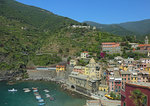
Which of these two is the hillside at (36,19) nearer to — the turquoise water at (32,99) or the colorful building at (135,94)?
the turquoise water at (32,99)

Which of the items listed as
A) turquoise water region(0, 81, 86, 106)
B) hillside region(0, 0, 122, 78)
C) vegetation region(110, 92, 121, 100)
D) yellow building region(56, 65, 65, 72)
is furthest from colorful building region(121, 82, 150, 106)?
hillside region(0, 0, 122, 78)

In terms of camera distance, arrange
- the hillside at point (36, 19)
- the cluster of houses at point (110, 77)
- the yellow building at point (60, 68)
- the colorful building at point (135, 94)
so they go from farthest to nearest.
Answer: the hillside at point (36, 19), the yellow building at point (60, 68), the cluster of houses at point (110, 77), the colorful building at point (135, 94)

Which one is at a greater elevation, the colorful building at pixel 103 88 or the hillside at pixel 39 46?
the hillside at pixel 39 46

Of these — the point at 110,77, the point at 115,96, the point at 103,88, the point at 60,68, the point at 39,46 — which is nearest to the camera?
the point at 115,96

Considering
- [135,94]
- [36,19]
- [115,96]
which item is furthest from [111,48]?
[36,19]

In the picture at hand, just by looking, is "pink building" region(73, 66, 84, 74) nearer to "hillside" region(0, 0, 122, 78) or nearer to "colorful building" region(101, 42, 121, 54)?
"hillside" region(0, 0, 122, 78)

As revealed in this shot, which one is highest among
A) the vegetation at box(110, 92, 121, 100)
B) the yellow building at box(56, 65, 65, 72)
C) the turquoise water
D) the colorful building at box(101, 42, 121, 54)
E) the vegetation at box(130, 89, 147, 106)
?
the colorful building at box(101, 42, 121, 54)

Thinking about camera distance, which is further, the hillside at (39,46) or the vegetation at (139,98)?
the hillside at (39,46)

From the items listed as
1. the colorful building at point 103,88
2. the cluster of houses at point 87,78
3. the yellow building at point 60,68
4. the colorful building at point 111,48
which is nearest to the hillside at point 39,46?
the colorful building at point 111,48

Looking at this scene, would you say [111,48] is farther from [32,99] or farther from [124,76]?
[32,99]

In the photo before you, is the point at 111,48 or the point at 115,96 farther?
the point at 111,48

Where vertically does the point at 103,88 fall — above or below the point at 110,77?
below

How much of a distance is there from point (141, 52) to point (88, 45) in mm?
18197

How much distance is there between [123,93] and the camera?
10.3 meters
